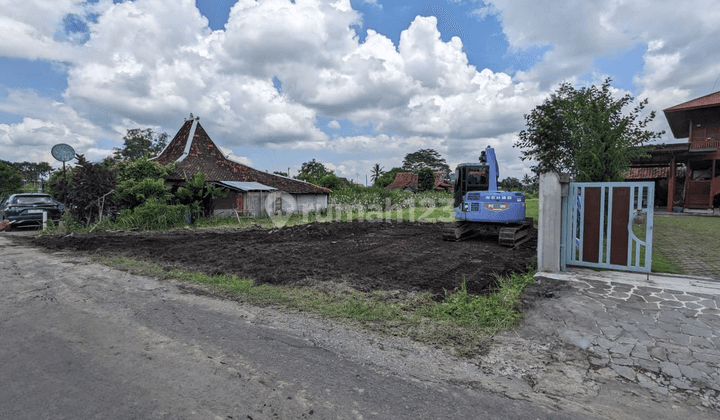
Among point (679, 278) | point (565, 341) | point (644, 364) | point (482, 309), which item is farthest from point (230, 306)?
point (679, 278)

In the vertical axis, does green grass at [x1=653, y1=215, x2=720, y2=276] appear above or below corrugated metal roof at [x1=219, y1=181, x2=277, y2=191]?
below

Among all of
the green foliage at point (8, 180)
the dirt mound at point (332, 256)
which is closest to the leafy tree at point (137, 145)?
the green foliage at point (8, 180)

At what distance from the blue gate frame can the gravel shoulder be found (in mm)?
2212

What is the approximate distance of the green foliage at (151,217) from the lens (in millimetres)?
14992

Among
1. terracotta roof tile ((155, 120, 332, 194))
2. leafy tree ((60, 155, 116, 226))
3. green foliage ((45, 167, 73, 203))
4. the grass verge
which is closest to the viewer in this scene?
the grass verge

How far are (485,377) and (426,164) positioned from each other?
8365 centimetres

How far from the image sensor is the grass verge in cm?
399

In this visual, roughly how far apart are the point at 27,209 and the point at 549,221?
19.6 metres

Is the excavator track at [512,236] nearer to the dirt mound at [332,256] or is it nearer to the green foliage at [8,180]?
the dirt mound at [332,256]

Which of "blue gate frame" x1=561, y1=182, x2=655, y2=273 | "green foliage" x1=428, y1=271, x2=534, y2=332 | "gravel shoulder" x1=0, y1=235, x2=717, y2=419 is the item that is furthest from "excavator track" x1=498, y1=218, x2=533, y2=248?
"gravel shoulder" x1=0, y1=235, x2=717, y2=419

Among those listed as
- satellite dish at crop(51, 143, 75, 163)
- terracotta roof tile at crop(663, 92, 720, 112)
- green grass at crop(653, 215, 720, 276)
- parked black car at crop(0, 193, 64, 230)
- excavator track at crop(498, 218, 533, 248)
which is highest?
terracotta roof tile at crop(663, 92, 720, 112)

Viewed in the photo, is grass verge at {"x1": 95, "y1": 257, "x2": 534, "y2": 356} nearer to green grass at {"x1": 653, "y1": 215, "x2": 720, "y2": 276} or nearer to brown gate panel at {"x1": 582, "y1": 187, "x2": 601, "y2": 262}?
brown gate panel at {"x1": 582, "y1": 187, "x2": 601, "y2": 262}

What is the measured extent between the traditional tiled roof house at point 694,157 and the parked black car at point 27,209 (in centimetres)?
3154

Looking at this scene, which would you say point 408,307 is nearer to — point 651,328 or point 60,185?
point 651,328
